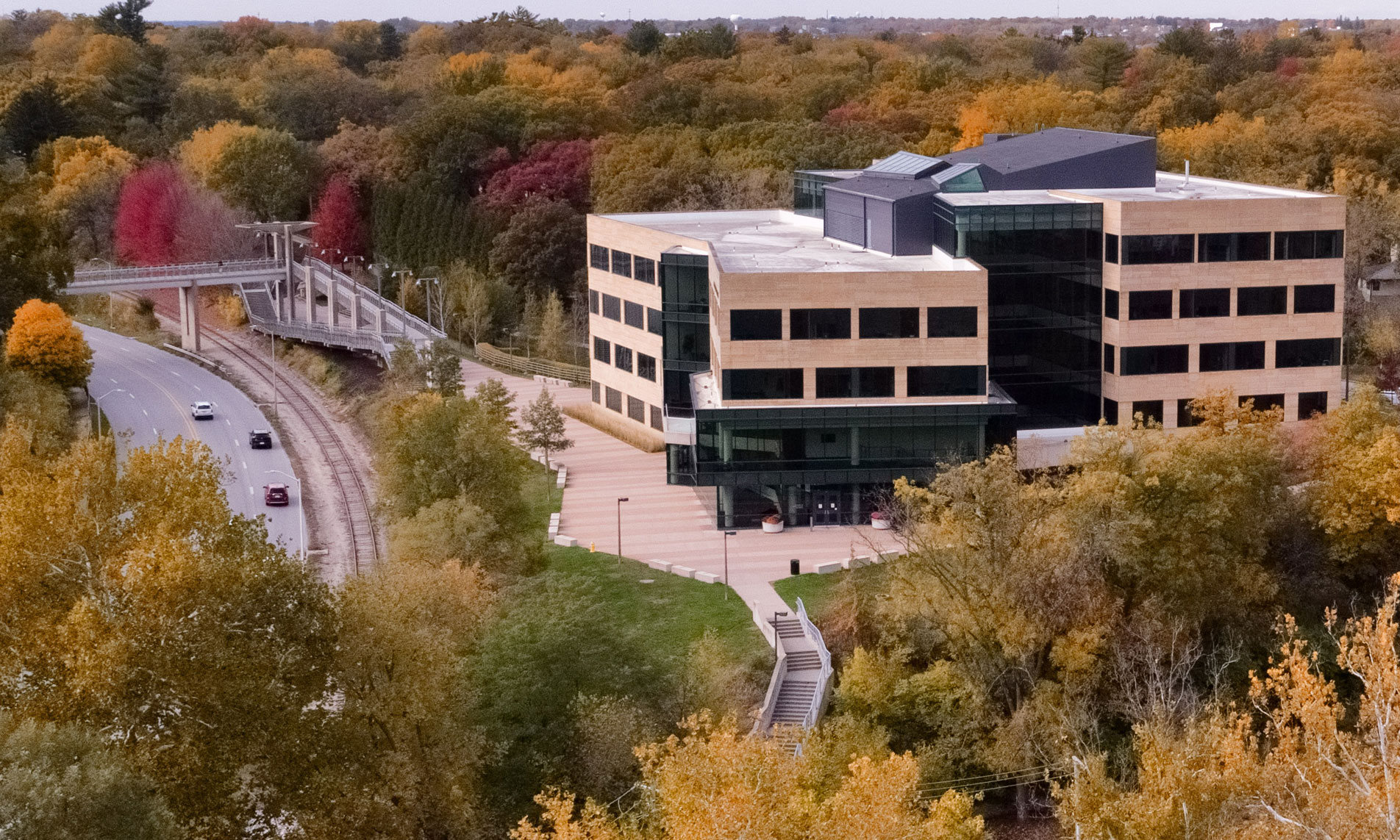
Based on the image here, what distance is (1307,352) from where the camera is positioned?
62875mm

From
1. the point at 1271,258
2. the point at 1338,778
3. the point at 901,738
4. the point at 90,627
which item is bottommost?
the point at 901,738

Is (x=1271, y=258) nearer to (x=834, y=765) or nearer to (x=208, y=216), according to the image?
(x=834, y=765)

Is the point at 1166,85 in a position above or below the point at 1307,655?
above

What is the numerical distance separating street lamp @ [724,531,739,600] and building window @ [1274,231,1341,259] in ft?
70.2

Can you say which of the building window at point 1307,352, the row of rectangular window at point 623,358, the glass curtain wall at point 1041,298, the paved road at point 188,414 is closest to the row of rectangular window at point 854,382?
the glass curtain wall at point 1041,298

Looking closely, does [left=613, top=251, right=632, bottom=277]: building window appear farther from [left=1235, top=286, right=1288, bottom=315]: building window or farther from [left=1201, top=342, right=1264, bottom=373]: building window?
[left=1235, top=286, right=1288, bottom=315]: building window

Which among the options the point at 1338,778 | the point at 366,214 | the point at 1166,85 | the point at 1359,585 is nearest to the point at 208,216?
the point at 366,214

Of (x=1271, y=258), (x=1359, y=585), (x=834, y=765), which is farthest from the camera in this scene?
(x=1271, y=258)

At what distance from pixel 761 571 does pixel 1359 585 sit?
18438 mm

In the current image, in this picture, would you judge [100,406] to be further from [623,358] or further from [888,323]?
[888,323]

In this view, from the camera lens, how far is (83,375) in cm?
8244

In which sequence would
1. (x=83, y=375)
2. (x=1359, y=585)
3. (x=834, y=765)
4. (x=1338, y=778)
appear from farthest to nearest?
(x=83, y=375)
(x=1359, y=585)
(x=834, y=765)
(x=1338, y=778)

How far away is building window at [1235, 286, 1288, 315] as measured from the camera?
2434 inches

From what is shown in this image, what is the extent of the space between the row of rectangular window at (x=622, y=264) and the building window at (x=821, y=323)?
12.8 meters
